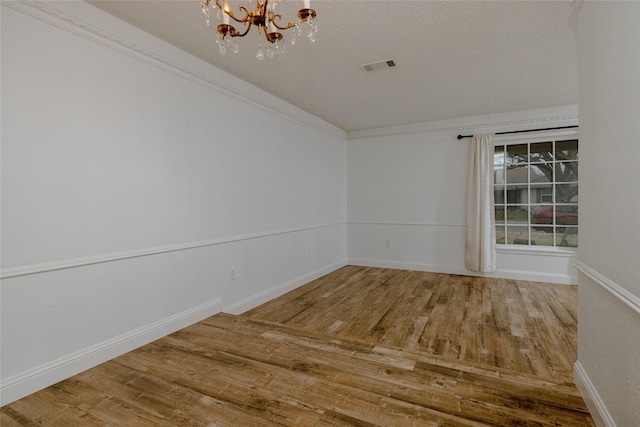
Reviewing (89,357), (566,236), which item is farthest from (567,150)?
(89,357)

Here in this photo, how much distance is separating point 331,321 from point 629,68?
2.86m

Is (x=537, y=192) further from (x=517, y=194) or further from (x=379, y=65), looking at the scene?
(x=379, y=65)

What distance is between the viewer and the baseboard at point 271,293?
138 inches

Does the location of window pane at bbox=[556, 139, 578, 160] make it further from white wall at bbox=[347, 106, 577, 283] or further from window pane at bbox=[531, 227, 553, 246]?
window pane at bbox=[531, 227, 553, 246]

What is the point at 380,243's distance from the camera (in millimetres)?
5926

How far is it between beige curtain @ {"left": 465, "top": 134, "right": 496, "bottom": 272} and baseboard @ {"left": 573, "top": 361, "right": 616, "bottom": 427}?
3.17 metres

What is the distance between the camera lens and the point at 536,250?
4.80m

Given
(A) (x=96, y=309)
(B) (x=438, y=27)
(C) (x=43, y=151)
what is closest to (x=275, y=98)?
(B) (x=438, y=27)

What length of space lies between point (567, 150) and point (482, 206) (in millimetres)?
1403

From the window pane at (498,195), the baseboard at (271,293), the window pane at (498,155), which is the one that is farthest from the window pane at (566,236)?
the baseboard at (271,293)

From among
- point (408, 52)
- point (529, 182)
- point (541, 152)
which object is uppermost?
point (408, 52)

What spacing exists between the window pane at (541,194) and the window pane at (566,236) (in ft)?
1.48

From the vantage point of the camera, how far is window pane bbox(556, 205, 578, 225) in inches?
184

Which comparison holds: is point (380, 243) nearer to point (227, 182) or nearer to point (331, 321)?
point (331, 321)
